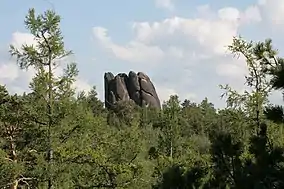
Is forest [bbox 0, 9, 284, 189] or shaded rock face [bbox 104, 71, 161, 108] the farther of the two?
shaded rock face [bbox 104, 71, 161, 108]

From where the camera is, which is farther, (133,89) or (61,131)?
(133,89)

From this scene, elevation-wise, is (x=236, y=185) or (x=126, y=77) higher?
(x=126, y=77)

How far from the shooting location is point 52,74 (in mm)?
14883

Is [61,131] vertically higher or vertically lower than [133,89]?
lower

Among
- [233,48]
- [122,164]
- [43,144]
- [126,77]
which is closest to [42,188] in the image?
[43,144]

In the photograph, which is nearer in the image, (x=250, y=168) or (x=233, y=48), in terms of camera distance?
(x=250, y=168)

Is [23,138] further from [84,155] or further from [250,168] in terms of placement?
[250,168]

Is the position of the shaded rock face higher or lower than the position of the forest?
higher

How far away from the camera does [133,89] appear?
65.8m

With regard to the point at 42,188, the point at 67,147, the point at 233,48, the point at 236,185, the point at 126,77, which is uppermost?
the point at 126,77

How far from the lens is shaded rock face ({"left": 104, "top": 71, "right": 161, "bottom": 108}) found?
6500 cm

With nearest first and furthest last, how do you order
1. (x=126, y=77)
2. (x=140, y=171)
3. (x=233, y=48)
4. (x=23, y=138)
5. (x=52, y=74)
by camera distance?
(x=233, y=48), (x=52, y=74), (x=23, y=138), (x=140, y=171), (x=126, y=77)

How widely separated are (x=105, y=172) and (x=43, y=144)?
208cm

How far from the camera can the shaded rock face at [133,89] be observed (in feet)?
213
